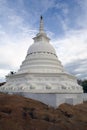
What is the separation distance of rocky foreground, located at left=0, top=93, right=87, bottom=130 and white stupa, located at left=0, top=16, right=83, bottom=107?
1.86 metres

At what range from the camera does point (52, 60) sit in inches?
1566

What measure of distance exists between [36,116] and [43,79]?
13242 millimetres

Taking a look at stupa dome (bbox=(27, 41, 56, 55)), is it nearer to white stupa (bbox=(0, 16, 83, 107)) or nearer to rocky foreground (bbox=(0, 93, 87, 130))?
white stupa (bbox=(0, 16, 83, 107))

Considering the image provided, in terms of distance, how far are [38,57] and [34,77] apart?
19.3ft

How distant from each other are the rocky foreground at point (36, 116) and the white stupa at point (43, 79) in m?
1.86

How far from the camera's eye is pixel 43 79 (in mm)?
35281

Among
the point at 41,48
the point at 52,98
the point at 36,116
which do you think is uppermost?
the point at 41,48

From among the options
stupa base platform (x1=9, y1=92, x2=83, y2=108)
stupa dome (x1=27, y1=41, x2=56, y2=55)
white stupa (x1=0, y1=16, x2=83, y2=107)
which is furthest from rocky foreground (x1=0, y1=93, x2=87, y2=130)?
stupa dome (x1=27, y1=41, x2=56, y2=55)

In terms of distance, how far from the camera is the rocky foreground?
20516 millimetres

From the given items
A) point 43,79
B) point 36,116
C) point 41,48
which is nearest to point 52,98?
point 36,116

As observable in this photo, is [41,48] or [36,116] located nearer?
[36,116]

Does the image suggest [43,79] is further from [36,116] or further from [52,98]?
[36,116]

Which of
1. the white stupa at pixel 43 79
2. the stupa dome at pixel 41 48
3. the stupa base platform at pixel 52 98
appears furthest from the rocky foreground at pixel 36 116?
the stupa dome at pixel 41 48

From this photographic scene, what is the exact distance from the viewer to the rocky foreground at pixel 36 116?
20.5 metres
